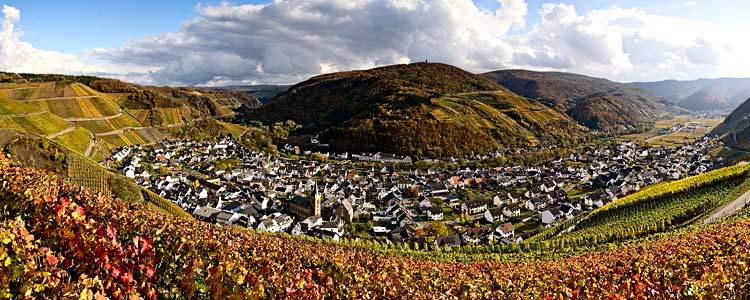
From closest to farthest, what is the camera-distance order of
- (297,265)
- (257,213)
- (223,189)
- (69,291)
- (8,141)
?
(69,291) < (297,265) < (8,141) < (257,213) < (223,189)

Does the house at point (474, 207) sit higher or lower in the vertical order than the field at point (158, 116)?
lower

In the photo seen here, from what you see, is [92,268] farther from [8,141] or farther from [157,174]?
[157,174]

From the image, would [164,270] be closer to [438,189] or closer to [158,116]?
[438,189]

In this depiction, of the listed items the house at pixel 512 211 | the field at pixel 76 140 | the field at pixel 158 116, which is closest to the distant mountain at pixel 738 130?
the house at pixel 512 211

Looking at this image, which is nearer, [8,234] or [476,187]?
[8,234]

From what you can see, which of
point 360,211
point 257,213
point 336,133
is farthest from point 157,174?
point 336,133

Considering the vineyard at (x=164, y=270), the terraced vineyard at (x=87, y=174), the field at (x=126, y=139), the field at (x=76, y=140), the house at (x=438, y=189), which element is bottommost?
the house at (x=438, y=189)

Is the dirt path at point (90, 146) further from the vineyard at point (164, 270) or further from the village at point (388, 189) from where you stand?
the vineyard at point (164, 270)

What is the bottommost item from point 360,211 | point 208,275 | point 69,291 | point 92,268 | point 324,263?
point 360,211
